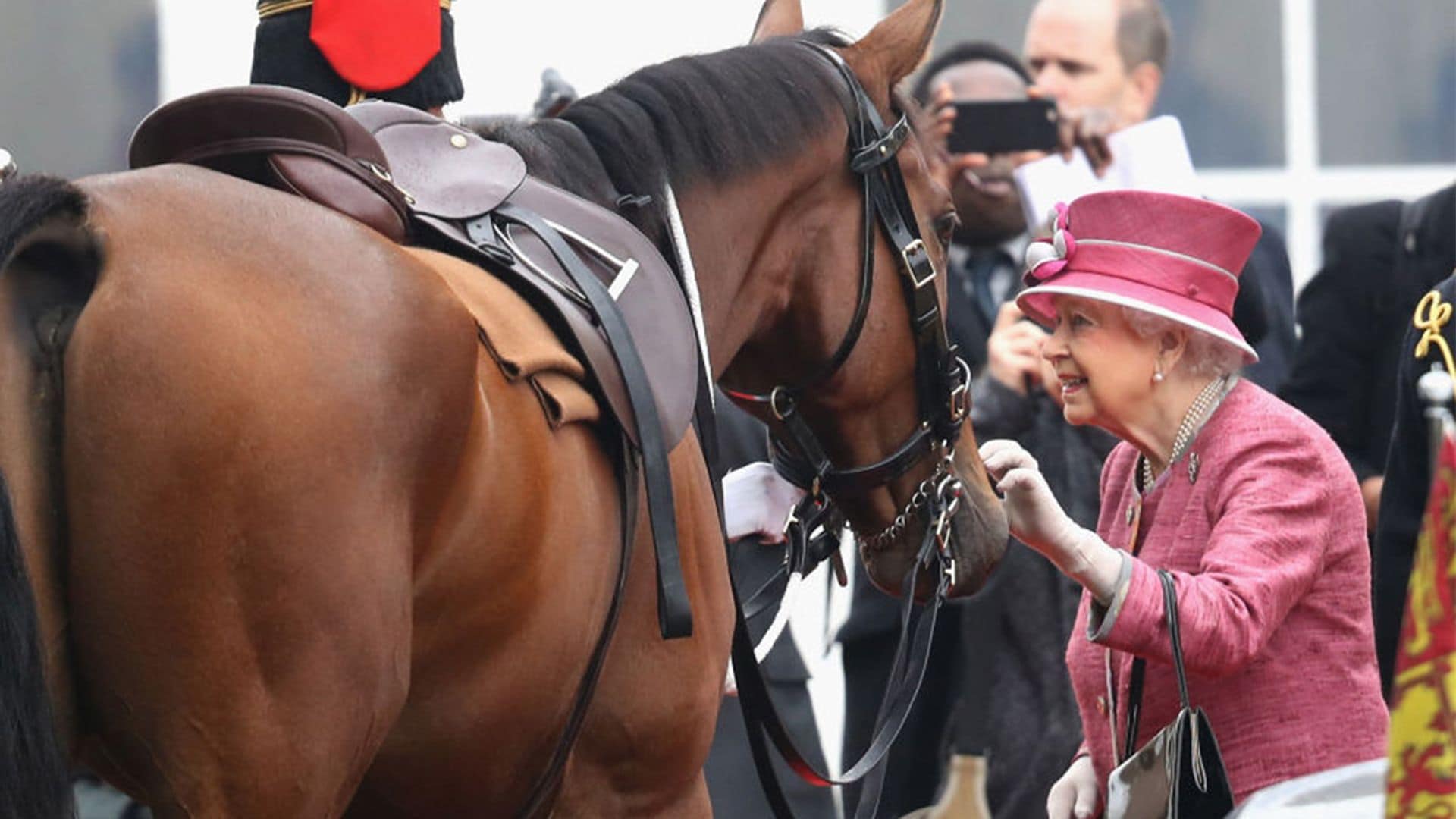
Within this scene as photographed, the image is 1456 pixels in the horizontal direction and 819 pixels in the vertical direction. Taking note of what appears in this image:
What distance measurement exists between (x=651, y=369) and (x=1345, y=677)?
1123 millimetres

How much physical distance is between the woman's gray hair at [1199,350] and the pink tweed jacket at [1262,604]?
1.7 inches

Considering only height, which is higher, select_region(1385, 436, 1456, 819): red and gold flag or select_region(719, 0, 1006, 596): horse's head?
select_region(1385, 436, 1456, 819): red and gold flag

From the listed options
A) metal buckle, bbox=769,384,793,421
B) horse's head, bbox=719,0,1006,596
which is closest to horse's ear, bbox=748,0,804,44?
horse's head, bbox=719,0,1006,596

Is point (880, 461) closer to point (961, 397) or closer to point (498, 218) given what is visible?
point (961, 397)

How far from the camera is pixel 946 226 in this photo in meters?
3.56

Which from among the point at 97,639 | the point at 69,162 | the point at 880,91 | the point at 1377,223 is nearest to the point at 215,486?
the point at 97,639

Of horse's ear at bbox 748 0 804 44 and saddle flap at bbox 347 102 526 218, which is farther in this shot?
horse's ear at bbox 748 0 804 44

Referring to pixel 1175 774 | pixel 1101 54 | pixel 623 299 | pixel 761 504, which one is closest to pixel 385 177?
pixel 623 299

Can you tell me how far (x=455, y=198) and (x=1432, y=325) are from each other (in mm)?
1572

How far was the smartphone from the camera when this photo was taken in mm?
5492

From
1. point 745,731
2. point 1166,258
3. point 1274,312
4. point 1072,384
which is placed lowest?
point 745,731

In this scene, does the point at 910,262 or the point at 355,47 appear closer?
the point at 910,262

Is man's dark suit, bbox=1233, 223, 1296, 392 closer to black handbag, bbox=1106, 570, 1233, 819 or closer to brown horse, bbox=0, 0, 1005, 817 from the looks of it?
black handbag, bbox=1106, 570, 1233, 819

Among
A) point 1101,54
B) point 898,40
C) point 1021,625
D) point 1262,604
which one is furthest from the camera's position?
point 1101,54
